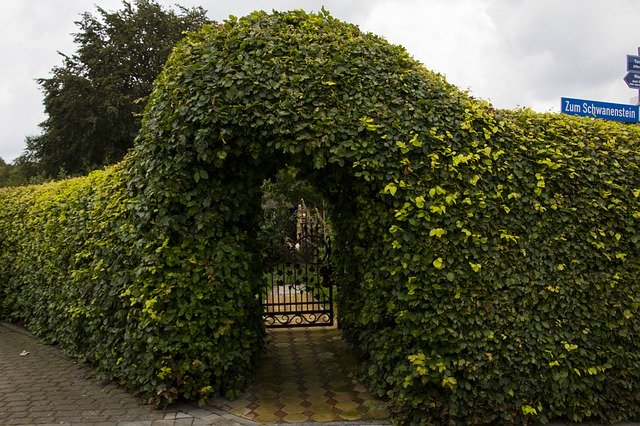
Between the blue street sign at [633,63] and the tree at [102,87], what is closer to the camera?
the blue street sign at [633,63]

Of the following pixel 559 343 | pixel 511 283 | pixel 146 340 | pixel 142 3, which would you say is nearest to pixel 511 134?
pixel 511 283

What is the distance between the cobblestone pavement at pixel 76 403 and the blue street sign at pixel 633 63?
759cm

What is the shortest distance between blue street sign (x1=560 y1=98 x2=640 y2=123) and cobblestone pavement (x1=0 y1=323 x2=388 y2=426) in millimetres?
5187

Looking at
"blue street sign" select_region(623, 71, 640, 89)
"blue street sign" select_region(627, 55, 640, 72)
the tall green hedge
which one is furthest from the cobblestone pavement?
"blue street sign" select_region(627, 55, 640, 72)

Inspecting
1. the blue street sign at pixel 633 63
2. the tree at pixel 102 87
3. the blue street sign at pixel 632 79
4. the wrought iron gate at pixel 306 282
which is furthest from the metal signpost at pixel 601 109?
the tree at pixel 102 87

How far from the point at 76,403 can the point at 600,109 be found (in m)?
7.90

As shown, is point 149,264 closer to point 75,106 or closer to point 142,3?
point 75,106

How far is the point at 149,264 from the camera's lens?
4547 mm

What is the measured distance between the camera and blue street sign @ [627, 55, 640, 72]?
799 cm

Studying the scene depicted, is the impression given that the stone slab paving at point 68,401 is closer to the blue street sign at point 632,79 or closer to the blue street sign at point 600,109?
the blue street sign at point 600,109

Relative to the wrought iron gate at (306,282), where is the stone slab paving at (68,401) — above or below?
below

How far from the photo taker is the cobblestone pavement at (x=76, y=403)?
4.41m

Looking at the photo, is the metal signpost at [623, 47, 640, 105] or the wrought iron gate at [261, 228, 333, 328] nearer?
the wrought iron gate at [261, 228, 333, 328]

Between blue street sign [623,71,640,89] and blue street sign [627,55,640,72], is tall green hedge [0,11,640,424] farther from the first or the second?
blue street sign [627,55,640,72]
